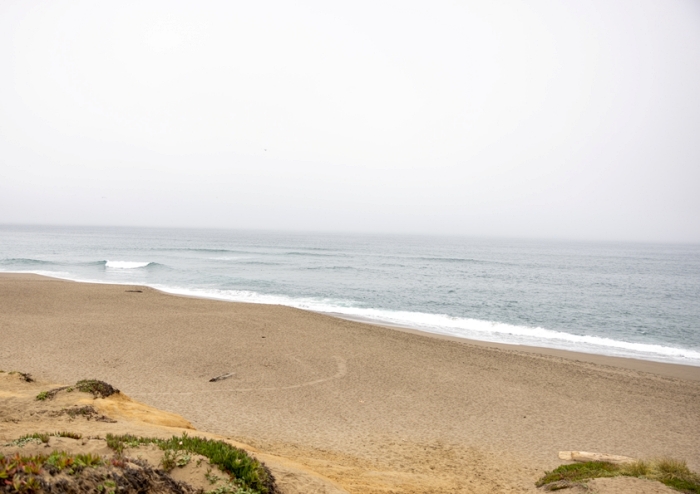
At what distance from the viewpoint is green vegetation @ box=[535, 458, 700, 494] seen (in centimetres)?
651

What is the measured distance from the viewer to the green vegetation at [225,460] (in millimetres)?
4539

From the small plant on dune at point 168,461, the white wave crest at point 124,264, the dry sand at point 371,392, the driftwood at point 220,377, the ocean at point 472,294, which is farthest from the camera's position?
the white wave crest at point 124,264

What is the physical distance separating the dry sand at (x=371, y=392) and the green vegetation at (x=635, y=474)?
0.52 m

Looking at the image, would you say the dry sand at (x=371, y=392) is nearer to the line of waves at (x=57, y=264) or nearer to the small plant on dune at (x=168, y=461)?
the small plant on dune at (x=168, y=461)

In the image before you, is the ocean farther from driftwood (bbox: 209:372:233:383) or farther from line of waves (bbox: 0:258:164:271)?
driftwood (bbox: 209:372:233:383)

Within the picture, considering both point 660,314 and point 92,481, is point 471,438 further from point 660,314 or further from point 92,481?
point 660,314

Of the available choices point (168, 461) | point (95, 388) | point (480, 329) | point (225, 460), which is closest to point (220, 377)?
point (95, 388)

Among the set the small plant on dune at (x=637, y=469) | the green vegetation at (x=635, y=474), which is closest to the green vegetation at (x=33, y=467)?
the green vegetation at (x=635, y=474)

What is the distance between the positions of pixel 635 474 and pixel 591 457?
174 centimetres

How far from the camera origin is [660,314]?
30.4m

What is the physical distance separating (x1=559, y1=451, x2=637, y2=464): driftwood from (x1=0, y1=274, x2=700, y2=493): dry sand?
27cm

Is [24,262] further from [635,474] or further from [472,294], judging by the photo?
[635,474]

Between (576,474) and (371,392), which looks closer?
(576,474)

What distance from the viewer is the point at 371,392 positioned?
12.8 metres
